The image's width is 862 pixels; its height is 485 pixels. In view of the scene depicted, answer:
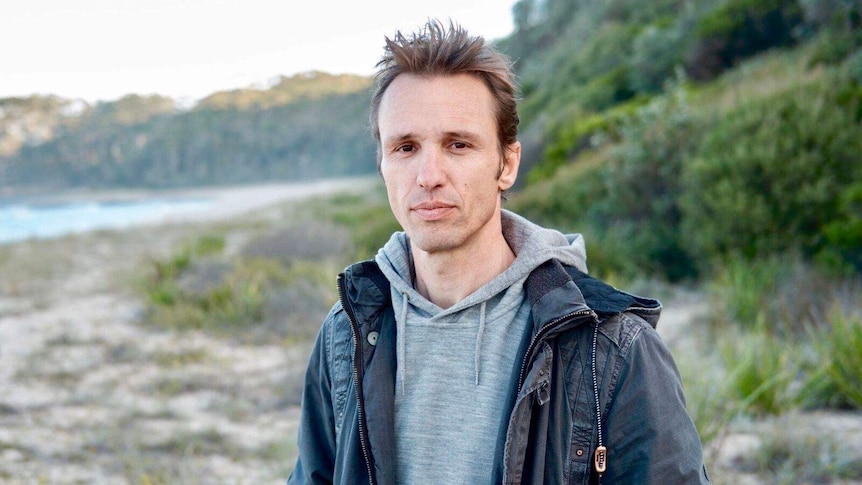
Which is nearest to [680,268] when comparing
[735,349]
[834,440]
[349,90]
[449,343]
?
[735,349]

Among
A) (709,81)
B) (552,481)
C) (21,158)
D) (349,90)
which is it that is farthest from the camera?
(349,90)

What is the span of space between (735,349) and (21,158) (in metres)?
103

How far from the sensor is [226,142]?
327 ft

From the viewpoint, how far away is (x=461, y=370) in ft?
6.10

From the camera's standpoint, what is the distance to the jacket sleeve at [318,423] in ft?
6.84

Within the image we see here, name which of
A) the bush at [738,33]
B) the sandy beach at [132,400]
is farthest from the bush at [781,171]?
the bush at [738,33]

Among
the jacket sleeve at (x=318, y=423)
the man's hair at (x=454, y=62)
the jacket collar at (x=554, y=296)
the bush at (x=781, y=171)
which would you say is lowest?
the jacket sleeve at (x=318, y=423)

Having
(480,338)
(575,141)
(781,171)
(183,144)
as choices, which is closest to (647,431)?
(480,338)

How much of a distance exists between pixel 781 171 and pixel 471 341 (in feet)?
23.5

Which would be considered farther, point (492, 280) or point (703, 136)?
point (703, 136)

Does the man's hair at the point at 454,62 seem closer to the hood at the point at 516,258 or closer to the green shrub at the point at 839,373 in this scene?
the hood at the point at 516,258

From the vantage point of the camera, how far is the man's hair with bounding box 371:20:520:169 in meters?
1.91

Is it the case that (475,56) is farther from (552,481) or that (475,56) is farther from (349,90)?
(349,90)

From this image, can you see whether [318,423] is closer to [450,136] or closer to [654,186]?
[450,136]
